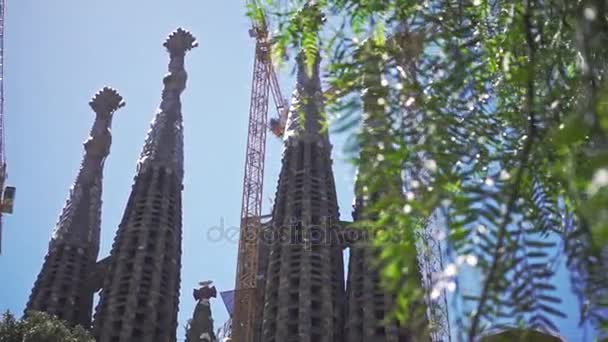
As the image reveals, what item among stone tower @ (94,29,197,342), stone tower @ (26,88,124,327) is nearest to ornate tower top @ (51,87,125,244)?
stone tower @ (26,88,124,327)

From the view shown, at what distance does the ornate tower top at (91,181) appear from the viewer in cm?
4378

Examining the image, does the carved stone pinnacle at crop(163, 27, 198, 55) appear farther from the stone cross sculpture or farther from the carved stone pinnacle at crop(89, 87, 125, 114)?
the stone cross sculpture

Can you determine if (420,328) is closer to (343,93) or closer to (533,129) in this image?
(533,129)

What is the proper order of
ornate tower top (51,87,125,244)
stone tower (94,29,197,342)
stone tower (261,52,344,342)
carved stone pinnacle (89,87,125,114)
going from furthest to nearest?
carved stone pinnacle (89,87,125,114) < ornate tower top (51,87,125,244) < stone tower (94,29,197,342) < stone tower (261,52,344,342)

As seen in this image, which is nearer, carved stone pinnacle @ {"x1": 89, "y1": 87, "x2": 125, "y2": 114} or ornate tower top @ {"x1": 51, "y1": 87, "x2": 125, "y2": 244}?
ornate tower top @ {"x1": 51, "y1": 87, "x2": 125, "y2": 244}

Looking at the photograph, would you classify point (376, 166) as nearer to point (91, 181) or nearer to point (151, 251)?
point (151, 251)

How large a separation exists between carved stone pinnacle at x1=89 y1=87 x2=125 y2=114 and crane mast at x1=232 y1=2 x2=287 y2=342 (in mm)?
8438

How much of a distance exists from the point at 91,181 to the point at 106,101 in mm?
6553

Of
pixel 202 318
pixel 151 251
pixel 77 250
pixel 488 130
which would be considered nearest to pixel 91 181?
pixel 77 250

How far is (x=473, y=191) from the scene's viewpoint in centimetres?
202

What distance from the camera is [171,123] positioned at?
151 feet

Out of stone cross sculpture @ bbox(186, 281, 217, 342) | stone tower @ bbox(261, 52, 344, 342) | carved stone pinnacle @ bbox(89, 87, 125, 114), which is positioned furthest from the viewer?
carved stone pinnacle @ bbox(89, 87, 125, 114)

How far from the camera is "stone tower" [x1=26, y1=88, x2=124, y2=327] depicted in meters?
40.5

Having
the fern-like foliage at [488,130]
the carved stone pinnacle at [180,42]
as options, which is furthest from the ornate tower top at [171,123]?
the fern-like foliage at [488,130]
